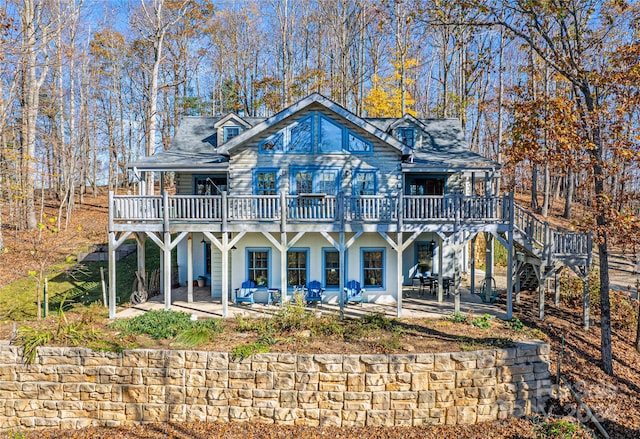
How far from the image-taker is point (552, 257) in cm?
1327

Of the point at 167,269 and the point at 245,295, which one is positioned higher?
the point at 167,269

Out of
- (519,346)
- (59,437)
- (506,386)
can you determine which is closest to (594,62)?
(519,346)

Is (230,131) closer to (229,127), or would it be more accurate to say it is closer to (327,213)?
(229,127)

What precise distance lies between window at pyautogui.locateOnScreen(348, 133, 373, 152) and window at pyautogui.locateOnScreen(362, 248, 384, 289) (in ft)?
13.1

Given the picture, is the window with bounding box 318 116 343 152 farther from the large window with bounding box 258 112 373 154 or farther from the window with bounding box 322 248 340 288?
the window with bounding box 322 248 340 288

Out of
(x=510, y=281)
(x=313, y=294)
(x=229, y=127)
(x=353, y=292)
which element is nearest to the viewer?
(x=510, y=281)

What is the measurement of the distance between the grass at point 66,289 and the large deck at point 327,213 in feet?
11.9

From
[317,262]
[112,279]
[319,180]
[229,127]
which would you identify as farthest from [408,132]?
[112,279]

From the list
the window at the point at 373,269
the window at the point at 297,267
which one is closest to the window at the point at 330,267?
the window at the point at 297,267

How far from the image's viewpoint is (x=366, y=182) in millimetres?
15102

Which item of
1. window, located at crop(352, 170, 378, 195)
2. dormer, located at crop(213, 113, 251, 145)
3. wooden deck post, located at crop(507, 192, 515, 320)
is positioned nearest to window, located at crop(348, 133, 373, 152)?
window, located at crop(352, 170, 378, 195)

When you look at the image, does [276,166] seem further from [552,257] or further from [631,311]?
[631,311]

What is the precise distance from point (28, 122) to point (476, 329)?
80.9ft

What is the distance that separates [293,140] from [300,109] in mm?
1196
